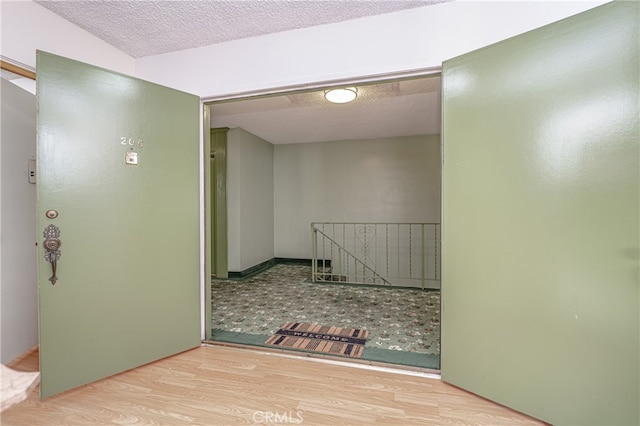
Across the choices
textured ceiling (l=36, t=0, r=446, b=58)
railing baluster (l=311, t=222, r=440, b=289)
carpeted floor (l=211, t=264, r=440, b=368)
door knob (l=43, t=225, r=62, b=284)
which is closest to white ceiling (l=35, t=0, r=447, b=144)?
textured ceiling (l=36, t=0, r=446, b=58)

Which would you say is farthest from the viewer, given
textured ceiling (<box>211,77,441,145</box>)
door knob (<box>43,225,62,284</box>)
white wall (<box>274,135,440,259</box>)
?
white wall (<box>274,135,440,259</box>)

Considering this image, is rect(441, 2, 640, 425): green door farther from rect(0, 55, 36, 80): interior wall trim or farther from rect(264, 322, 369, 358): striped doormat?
rect(0, 55, 36, 80): interior wall trim

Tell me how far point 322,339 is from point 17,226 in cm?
252

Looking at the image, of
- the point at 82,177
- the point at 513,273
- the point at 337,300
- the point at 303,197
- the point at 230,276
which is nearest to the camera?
the point at 513,273

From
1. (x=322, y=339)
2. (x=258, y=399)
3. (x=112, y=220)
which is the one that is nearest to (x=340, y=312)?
(x=322, y=339)

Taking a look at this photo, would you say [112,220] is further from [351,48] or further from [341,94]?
[341,94]

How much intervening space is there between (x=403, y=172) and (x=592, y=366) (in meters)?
4.59

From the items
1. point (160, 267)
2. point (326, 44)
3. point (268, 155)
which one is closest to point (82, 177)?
point (160, 267)

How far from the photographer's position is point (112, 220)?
1854 mm

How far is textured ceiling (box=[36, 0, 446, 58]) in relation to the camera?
1.84 m

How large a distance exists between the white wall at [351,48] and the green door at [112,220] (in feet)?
1.33

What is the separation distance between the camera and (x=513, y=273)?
1.54m

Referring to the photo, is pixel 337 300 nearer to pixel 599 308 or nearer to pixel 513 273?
pixel 513 273

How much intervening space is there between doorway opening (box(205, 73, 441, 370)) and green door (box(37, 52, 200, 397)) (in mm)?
508
